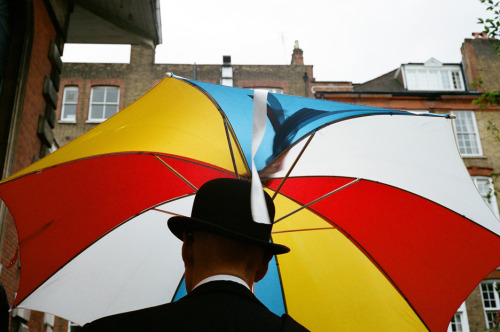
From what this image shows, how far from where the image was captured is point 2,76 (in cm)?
689

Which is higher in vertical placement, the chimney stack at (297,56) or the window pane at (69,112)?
the chimney stack at (297,56)

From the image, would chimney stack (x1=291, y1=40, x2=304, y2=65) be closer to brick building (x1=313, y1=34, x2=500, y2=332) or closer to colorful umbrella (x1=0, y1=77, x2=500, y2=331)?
brick building (x1=313, y1=34, x2=500, y2=332)

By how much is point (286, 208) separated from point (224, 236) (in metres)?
1.66

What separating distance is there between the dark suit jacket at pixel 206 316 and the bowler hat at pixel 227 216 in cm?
21

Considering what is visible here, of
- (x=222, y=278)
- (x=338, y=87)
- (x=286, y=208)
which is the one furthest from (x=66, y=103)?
(x=222, y=278)

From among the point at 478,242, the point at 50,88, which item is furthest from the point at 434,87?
the point at 478,242

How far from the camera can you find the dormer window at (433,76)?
88.4ft

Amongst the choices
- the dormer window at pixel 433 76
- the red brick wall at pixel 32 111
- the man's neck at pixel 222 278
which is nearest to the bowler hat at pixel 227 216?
the man's neck at pixel 222 278

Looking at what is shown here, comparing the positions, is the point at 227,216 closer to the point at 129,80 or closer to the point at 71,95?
the point at 129,80

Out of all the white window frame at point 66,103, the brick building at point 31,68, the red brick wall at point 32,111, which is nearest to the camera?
the brick building at point 31,68

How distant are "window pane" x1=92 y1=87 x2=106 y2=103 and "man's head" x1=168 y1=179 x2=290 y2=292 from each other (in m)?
25.2

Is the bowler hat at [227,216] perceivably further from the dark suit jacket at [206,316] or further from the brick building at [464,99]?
the brick building at [464,99]

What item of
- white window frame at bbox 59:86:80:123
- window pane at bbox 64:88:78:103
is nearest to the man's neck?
white window frame at bbox 59:86:80:123

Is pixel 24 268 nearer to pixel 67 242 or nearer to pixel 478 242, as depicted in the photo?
pixel 67 242
